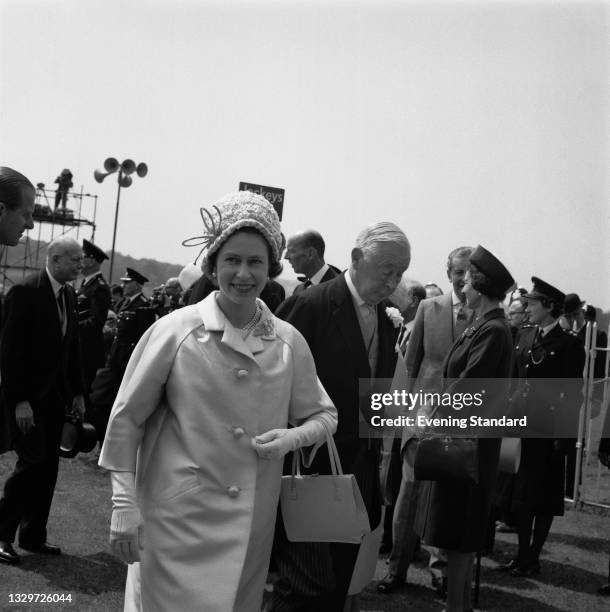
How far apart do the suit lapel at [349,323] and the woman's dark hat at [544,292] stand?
10.9 ft

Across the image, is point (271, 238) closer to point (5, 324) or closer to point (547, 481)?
point (5, 324)

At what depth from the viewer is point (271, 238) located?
9.93ft

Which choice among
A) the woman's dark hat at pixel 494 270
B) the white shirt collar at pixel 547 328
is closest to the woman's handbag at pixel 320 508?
the woman's dark hat at pixel 494 270

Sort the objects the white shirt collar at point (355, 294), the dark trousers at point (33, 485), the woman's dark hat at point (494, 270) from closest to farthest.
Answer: the white shirt collar at point (355, 294)
the woman's dark hat at point (494, 270)
the dark trousers at point (33, 485)

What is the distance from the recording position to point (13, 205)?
3557 millimetres

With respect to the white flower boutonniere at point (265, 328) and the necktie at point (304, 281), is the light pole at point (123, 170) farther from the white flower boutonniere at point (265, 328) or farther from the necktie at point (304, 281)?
the white flower boutonniere at point (265, 328)

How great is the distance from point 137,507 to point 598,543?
20.9 feet

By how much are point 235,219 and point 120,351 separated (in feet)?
22.1

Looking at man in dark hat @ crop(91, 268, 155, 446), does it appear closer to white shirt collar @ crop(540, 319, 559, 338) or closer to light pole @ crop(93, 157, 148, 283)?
white shirt collar @ crop(540, 319, 559, 338)

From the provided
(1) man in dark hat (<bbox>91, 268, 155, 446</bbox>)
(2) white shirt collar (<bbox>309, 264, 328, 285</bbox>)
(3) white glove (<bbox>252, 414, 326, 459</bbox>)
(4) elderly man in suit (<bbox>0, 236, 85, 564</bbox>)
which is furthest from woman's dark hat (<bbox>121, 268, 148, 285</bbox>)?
(3) white glove (<bbox>252, 414, 326, 459</bbox>)

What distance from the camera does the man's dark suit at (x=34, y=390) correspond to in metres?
5.62

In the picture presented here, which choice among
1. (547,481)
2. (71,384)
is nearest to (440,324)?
(547,481)

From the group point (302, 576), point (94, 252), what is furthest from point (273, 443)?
point (94, 252)

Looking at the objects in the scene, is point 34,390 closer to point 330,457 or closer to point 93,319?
point 93,319
